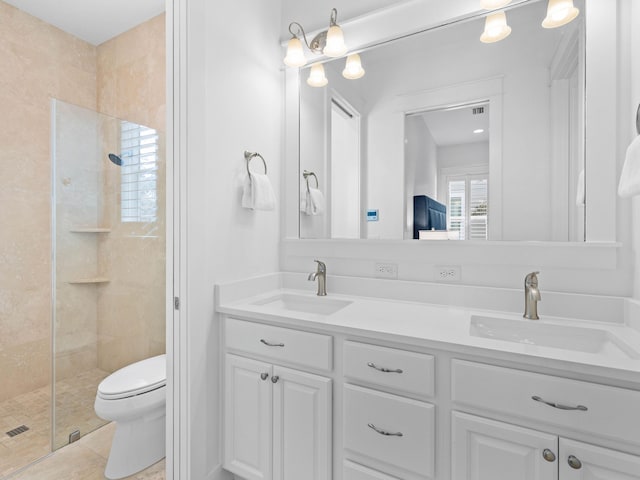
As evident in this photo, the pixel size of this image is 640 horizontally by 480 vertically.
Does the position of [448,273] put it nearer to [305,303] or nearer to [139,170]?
[305,303]

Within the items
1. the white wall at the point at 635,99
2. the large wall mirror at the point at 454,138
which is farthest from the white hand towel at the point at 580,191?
the white wall at the point at 635,99

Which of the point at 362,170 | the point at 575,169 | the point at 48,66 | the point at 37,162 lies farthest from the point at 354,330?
the point at 48,66

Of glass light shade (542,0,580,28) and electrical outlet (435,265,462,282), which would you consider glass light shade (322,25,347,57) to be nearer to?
glass light shade (542,0,580,28)

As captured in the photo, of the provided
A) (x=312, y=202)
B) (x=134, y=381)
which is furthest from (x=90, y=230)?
(x=312, y=202)

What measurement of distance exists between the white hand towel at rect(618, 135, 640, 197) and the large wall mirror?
1.44ft

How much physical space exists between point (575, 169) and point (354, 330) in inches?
45.4

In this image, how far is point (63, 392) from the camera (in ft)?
6.13

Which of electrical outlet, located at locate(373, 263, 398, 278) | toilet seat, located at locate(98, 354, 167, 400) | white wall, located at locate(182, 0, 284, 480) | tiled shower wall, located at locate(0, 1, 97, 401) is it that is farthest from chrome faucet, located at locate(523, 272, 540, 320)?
tiled shower wall, located at locate(0, 1, 97, 401)

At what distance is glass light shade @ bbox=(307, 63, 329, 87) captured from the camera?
188 centimetres

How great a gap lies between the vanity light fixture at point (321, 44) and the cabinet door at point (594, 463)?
6.23 feet

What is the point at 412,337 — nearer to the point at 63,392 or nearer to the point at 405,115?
the point at 405,115

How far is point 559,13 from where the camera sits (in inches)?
52.1

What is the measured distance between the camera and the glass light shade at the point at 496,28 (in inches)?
56.3

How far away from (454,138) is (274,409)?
1.52 metres
